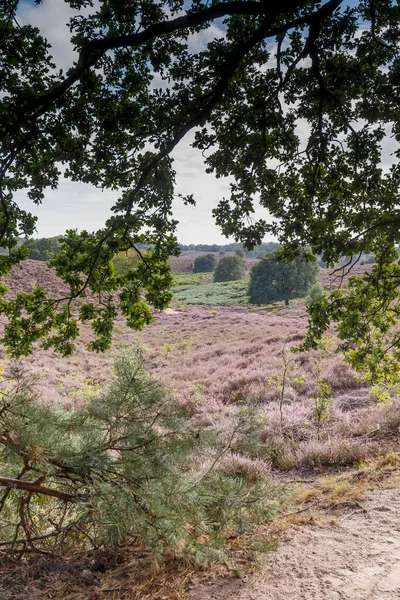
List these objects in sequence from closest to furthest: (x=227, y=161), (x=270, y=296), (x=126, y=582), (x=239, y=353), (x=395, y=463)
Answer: (x=126, y=582)
(x=227, y=161)
(x=395, y=463)
(x=239, y=353)
(x=270, y=296)

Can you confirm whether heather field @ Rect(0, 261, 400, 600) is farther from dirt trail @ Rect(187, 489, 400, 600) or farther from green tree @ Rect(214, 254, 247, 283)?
green tree @ Rect(214, 254, 247, 283)

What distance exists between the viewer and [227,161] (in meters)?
4.42

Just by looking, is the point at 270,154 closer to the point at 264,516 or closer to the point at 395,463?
the point at 264,516

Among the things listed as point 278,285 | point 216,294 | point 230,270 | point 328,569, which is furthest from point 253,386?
point 230,270

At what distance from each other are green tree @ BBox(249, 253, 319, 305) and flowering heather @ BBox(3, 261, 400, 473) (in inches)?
805

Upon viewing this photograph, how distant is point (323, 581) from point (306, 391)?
9440 mm

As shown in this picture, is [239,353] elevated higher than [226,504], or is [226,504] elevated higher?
[226,504]

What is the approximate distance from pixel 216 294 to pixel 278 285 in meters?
13.5

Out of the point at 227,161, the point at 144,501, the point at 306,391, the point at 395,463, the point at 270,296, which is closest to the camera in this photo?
the point at 144,501

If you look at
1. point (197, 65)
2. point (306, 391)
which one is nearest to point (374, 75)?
point (197, 65)

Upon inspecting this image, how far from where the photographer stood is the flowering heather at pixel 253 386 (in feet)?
21.0

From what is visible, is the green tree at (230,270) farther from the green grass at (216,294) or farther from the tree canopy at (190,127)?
the tree canopy at (190,127)

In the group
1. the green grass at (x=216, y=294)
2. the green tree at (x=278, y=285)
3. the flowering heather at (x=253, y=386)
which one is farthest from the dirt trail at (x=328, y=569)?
the green grass at (x=216, y=294)

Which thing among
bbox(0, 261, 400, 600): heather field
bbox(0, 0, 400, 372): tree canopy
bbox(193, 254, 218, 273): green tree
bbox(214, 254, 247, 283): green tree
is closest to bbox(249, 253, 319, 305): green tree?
bbox(214, 254, 247, 283): green tree
